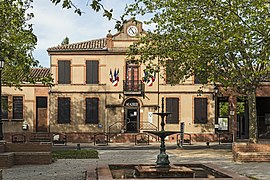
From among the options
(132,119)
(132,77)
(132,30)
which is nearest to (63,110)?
(132,119)

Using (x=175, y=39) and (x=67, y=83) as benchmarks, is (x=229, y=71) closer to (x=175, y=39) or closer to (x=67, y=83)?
(x=175, y=39)

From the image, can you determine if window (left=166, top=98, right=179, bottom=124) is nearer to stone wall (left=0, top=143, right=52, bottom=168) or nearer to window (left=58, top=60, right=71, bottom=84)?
window (left=58, top=60, right=71, bottom=84)

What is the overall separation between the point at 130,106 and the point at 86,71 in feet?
14.9

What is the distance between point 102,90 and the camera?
37.8 metres

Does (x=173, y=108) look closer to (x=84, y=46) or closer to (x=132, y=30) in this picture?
(x=132, y=30)

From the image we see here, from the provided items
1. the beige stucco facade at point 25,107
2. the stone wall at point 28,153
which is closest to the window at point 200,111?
the beige stucco facade at point 25,107

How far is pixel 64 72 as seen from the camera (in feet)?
124

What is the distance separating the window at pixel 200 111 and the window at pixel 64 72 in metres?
10.4

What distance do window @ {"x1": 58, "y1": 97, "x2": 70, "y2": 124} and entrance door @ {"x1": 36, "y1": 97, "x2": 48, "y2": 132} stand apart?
6.59 ft

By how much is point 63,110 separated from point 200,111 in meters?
11.0

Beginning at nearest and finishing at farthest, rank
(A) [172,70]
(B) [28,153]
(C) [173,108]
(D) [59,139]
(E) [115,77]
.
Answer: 1. (B) [28,153]
2. (A) [172,70]
3. (D) [59,139]
4. (E) [115,77]
5. (C) [173,108]

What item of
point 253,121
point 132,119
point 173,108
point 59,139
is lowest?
point 59,139

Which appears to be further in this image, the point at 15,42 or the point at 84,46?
the point at 84,46

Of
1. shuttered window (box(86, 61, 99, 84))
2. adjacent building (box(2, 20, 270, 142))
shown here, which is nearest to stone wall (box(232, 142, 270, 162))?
adjacent building (box(2, 20, 270, 142))
